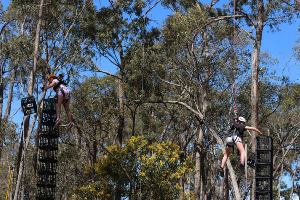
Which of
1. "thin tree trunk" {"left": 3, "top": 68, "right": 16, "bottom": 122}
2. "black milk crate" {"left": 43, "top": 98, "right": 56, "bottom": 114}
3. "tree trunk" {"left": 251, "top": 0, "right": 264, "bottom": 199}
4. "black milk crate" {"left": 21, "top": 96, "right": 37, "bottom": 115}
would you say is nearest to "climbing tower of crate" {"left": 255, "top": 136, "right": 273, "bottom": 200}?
"tree trunk" {"left": 251, "top": 0, "right": 264, "bottom": 199}

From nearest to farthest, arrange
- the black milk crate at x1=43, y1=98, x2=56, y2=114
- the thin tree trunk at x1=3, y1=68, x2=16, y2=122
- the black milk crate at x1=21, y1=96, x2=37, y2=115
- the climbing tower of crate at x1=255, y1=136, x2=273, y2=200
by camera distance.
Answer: the black milk crate at x1=21, y1=96, x2=37, y2=115 < the black milk crate at x1=43, y1=98, x2=56, y2=114 < the climbing tower of crate at x1=255, y1=136, x2=273, y2=200 < the thin tree trunk at x1=3, y1=68, x2=16, y2=122

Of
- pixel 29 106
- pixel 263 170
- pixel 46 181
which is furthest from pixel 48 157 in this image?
pixel 263 170

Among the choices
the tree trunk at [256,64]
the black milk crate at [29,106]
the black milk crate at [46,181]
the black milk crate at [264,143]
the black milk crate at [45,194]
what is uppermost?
the tree trunk at [256,64]

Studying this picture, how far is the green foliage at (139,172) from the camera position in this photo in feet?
45.0

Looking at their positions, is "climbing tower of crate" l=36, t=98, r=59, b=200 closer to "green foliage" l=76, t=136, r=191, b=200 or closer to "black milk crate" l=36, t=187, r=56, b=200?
"black milk crate" l=36, t=187, r=56, b=200

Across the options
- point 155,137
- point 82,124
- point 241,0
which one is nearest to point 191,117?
point 155,137

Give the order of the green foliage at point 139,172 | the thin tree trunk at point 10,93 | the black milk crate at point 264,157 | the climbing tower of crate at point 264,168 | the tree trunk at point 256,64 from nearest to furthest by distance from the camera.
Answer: the climbing tower of crate at point 264,168
the black milk crate at point 264,157
the tree trunk at point 256,64
the green foliage at point 139,172
the thin tree trunk at point 10,93

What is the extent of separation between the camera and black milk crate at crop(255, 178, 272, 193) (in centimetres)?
916

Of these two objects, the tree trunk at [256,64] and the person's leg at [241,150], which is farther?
the tree trunk at [256,64]

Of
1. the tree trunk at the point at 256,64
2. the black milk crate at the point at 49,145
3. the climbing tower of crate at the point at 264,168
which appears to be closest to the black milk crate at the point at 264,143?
the climbing tower of crate at the point at 264,168

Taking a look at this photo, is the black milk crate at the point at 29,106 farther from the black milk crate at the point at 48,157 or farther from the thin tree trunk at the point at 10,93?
the thin tree trunk at the point at 10,93

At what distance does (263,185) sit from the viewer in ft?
30.5

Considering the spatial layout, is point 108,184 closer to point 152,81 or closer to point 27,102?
point 152,81

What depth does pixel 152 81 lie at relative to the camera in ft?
47.4
